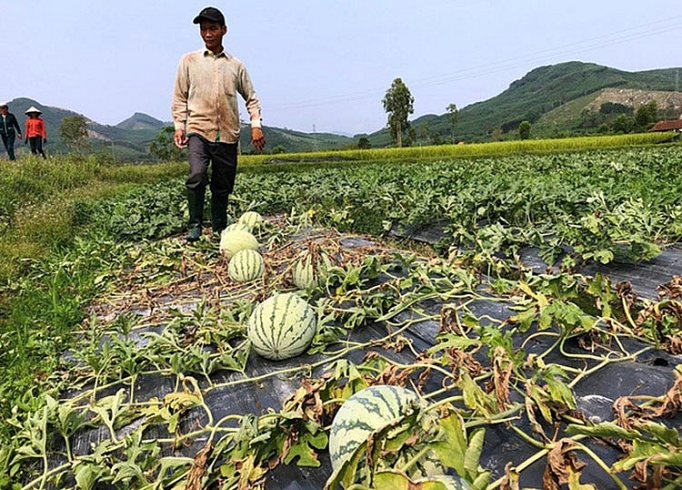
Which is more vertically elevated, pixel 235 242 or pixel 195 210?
pixel 195 210

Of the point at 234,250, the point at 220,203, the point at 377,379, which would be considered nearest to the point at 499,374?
the point at 377,379

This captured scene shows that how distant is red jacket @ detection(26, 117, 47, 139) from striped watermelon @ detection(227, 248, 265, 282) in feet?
50.0

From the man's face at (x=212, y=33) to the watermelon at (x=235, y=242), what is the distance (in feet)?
7.32

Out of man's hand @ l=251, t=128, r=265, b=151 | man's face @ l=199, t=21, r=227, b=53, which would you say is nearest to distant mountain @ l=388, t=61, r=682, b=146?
man's hand @ l=251, t=128, r=265, b=151

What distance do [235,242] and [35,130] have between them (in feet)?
49.7

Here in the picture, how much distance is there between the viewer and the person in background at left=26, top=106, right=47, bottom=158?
1493 cm

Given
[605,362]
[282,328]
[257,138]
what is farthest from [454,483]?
[257,138]

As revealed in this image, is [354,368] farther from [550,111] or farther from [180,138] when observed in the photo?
[550,111]

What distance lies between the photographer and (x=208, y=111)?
5.12 meters

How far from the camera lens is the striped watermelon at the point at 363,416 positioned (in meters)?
1.33

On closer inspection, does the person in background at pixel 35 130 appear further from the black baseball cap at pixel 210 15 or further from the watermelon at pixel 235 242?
the watermelon at pixel 235 242

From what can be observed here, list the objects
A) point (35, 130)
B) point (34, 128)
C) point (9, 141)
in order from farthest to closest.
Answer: point (35, 130), point (34, 128), point (9, 141)

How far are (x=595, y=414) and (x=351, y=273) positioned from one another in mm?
1447

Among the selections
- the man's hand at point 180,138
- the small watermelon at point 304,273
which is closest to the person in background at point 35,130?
the man's hand at point 180,138
